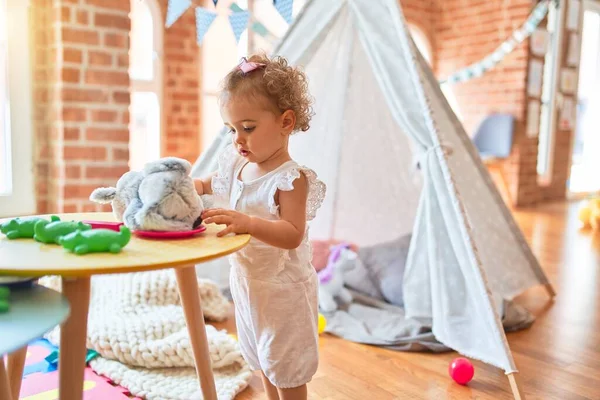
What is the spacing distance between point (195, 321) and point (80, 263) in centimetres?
41

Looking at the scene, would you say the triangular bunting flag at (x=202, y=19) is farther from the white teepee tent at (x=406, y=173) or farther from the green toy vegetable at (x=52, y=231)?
the green toy vegetable at (x=52, y=231)

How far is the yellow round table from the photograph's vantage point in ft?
2.40

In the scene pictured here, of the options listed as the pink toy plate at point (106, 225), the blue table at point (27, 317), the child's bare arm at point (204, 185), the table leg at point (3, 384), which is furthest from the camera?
the child's bare arm at point (204, 185)

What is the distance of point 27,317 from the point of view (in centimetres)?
69

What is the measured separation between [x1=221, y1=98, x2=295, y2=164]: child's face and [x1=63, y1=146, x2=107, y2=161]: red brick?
1209 mm

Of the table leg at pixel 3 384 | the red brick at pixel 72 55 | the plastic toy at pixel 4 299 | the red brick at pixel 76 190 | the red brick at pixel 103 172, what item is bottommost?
the table leg at pixel 3 384

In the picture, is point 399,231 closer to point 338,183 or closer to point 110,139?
point 338,183

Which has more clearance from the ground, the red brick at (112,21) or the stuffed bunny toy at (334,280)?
the red brick at (112,21)

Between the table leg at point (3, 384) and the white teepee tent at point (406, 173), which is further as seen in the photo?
the white teepee tent at point (406, 173)

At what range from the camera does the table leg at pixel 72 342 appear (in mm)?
803

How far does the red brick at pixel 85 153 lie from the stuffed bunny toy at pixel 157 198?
117 cm

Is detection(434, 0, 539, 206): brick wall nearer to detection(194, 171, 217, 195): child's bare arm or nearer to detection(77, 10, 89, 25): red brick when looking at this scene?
detection(77, 10, 89, 25): red brick

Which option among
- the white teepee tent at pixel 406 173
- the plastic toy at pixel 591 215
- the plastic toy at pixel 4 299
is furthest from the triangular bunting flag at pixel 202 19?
the plastic toy at pixel 591 215

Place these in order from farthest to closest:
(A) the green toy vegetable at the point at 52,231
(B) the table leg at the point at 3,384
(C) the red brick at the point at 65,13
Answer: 1. (C) the red brick at the point at 65,13
2. (A) the green toy vegetable at the point at 52,231
3. (B) the table leg at the point at 3,384
